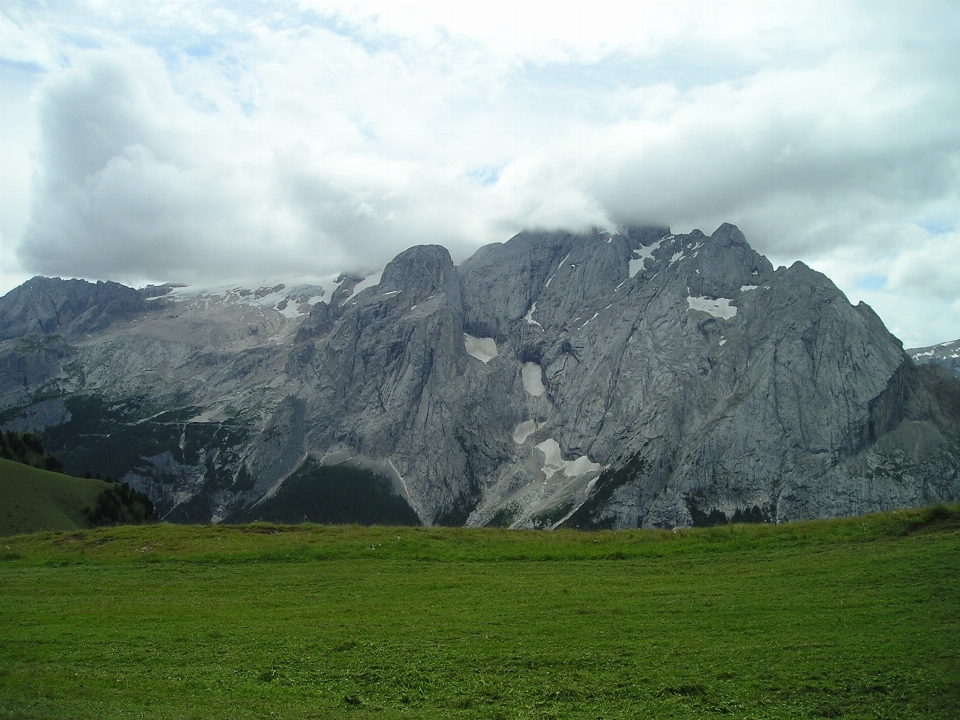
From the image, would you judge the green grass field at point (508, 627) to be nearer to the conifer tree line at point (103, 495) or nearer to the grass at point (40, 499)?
the grass at point (40, 499)

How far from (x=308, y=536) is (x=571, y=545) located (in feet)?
53.0

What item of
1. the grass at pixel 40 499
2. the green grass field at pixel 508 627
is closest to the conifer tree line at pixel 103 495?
the grass at pixel 40 499

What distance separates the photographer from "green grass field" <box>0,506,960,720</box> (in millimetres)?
19141

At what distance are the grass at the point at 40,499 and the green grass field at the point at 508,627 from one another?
5888 cm

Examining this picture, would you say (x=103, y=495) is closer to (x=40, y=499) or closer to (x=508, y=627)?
(x=40, y=499)

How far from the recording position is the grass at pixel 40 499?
88.1 meters

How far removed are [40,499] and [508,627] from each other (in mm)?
98065

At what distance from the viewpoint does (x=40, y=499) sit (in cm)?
9844

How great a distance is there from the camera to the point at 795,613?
24781mm

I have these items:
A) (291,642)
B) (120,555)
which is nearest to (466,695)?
(291,642)

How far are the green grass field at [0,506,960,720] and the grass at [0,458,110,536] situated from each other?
58885 millimetres

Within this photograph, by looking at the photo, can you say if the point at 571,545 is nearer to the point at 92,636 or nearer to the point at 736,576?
the point at 736,576

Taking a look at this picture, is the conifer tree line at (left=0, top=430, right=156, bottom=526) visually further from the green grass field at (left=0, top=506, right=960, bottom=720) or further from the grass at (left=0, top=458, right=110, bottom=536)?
the green grass field at (left=0, top=506, right=960, bottom=720)

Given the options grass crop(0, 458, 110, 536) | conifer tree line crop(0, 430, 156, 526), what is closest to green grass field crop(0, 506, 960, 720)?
grass crop(0, 458, 110, 536)
